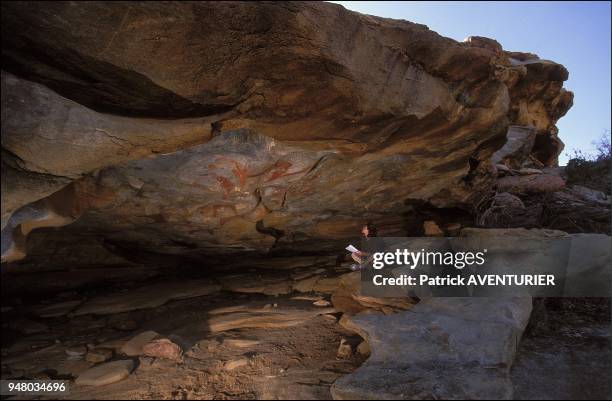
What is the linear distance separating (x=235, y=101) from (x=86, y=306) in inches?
145

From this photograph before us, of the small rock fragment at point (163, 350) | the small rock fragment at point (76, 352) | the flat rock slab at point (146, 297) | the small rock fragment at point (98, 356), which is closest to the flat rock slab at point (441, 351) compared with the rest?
the small rock fragment at point (163, 350)

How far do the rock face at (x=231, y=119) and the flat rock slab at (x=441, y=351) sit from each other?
195 centimetres

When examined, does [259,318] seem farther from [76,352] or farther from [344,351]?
[76,352]

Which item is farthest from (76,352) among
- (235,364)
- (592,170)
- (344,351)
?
(592,170)

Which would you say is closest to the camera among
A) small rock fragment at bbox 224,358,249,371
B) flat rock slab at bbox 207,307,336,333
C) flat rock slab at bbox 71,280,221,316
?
small rock fragment at bbox 224,358,249,371

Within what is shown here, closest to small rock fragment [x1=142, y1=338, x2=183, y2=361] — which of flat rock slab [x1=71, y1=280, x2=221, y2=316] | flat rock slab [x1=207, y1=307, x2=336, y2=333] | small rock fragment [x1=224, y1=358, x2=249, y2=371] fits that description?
small rock fragment [x1=224, y1=358, x2=249, y2=371]

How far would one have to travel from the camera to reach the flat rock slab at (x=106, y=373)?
107 inches

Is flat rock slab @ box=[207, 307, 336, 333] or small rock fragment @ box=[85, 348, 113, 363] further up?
flat rock slab @ box=[207, 307, 336, 333]

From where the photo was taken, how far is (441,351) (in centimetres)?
256

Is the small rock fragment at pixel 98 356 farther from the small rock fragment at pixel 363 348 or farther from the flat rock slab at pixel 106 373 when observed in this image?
the small rock fragment at pixel 363 348

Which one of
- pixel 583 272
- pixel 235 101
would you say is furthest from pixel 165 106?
pixel 583 272

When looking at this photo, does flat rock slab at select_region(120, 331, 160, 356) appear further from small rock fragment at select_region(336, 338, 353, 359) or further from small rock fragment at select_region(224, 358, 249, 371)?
small rock fragment at select_region(336, 338, 353, 359)

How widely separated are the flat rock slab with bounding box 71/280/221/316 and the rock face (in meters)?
0.61

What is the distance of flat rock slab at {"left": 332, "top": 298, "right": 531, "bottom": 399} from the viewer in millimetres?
2180
